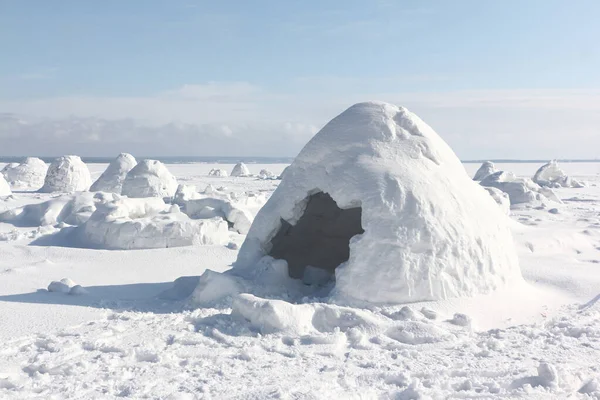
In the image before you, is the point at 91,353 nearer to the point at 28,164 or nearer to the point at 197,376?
the point at 197,376

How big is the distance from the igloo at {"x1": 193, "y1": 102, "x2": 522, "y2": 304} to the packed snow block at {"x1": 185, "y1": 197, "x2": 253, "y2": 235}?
4.47m

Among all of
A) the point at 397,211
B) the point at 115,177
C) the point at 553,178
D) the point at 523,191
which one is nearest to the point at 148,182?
the point at 115,177

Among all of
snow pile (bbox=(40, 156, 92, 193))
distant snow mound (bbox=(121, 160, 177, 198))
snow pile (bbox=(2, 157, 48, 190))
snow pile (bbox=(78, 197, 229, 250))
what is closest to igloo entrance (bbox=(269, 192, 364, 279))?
snow pile (bbox=(78, 197, 229, 250))

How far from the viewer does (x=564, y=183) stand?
30.2 metres

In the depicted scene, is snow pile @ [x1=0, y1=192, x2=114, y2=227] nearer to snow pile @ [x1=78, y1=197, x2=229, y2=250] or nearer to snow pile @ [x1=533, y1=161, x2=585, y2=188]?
snow pile @ [x1=78, y1=197, x2=229, y2=250]

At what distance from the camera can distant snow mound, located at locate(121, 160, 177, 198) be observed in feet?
59.9

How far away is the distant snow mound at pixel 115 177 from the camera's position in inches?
818

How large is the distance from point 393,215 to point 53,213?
9955 mm

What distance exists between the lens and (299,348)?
4.62 metres

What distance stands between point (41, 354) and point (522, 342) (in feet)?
13.5

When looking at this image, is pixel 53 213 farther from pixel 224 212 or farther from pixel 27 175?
pixel 27 175

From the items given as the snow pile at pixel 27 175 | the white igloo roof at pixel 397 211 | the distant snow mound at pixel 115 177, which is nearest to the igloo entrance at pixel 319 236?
the white igloo roof at pixel 397 211

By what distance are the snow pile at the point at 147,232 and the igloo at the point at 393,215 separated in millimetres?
2888

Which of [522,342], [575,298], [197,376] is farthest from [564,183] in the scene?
[197,376]
